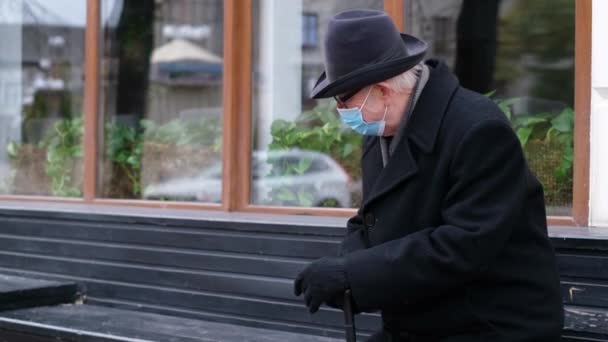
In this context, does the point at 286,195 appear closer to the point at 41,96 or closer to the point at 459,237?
the point at 41,96

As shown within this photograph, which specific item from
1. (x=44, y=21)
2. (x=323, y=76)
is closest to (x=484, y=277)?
(x=323, y=76)

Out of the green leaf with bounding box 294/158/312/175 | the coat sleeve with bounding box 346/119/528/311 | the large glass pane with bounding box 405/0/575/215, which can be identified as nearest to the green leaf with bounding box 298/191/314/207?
the green leaf with bounding box 294/158/312/175

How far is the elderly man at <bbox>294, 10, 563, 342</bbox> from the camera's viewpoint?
2.89 meters

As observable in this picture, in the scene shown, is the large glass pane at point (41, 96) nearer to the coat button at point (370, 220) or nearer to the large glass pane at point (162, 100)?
the large glass pane at point (162, 100)

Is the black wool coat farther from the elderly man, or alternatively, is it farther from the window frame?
the window frame

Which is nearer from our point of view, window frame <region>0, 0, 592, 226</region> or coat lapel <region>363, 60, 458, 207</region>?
coat lapel <region>363, 60, 458, 207</region>

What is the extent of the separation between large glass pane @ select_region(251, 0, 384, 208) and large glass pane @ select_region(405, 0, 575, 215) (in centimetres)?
80

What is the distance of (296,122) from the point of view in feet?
22.9

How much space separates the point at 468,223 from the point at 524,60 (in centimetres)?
580

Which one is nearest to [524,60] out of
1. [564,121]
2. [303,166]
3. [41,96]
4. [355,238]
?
[303,166]

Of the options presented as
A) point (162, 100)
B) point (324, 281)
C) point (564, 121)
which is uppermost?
point (162, 100)

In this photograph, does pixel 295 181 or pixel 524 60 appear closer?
pixel 295 181

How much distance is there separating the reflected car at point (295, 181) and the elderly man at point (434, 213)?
3.31m

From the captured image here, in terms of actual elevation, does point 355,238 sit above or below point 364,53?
below
